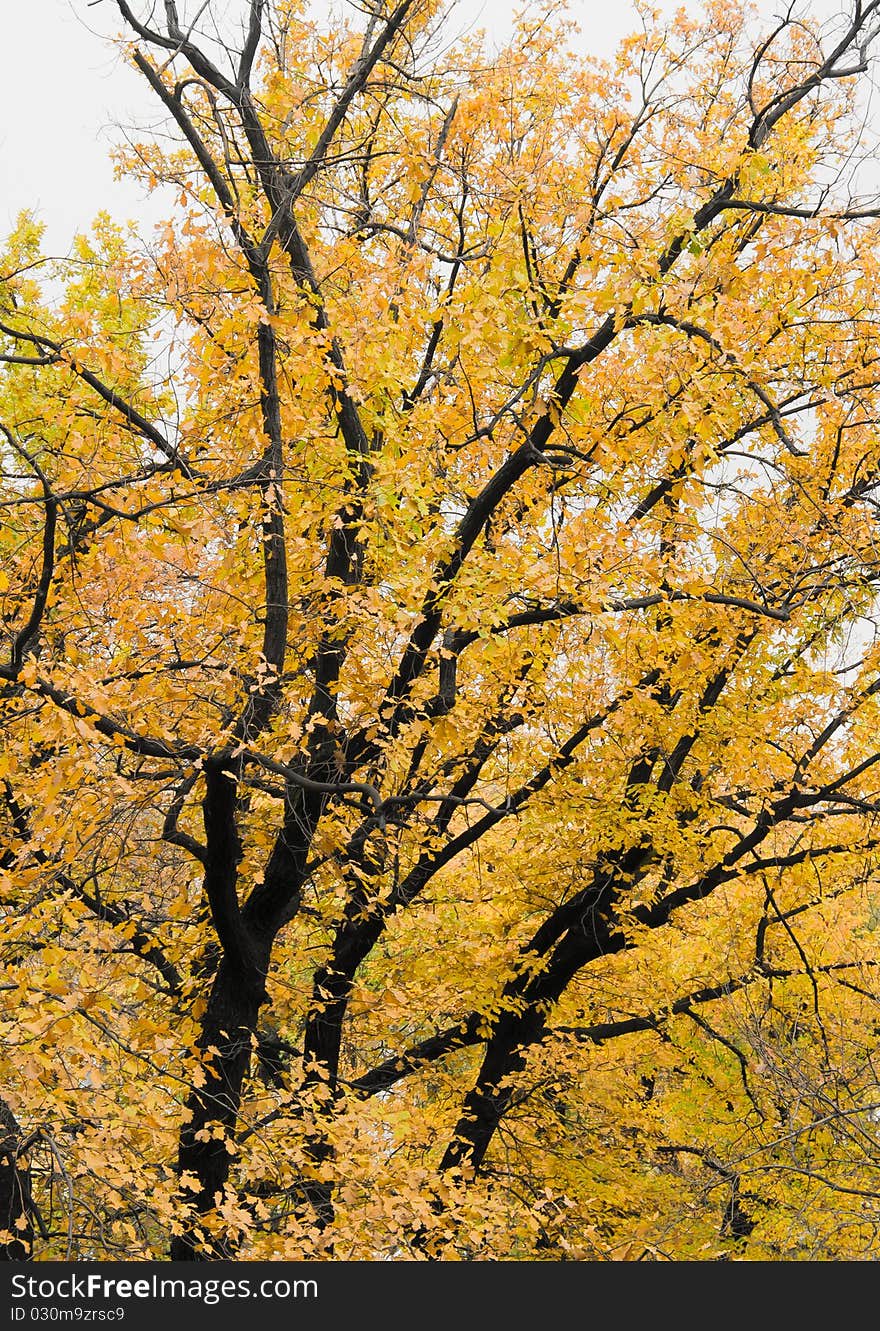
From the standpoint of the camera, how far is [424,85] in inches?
275

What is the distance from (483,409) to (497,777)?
3.16m

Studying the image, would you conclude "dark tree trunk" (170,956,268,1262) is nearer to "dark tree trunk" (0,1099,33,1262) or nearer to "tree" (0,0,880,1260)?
"tree" (0,0,880,1260)

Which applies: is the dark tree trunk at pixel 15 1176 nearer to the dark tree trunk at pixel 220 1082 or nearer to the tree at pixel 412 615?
the tree at pixel 412 615

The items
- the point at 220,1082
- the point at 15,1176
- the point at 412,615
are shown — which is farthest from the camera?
the point at 220,1082

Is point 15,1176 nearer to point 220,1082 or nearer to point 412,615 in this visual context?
point 220,1082

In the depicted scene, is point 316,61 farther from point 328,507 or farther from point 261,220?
point 328,507

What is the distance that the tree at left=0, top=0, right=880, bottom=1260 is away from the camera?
19.1ft

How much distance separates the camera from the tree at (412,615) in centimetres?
583

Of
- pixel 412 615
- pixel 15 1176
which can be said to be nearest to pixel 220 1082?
pixel 15 1176

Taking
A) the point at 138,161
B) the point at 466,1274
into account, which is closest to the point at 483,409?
the point at 138,161

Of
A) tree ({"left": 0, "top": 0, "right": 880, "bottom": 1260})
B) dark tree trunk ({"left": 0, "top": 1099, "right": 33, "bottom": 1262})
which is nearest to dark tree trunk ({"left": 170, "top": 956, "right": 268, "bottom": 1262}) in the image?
tree ({"left": 0, "top": 0, "right": 880, "bottom": 1260})

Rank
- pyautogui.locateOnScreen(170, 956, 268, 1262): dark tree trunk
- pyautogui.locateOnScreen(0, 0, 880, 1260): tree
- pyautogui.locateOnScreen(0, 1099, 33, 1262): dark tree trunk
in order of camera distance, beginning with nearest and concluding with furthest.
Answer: pyautogui.locateOnScreen(0, 1099, 33, 1262): dark tree trunk
pyautogui.locateOnScreen(0, 0, 880, 1260): tree
pyautogui.locateOnScreen(170, 956, 268, 1262): dark tree trunk

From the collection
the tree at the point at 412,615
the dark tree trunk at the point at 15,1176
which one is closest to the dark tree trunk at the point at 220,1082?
the tree at the point at 412,615

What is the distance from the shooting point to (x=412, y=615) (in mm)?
5836
